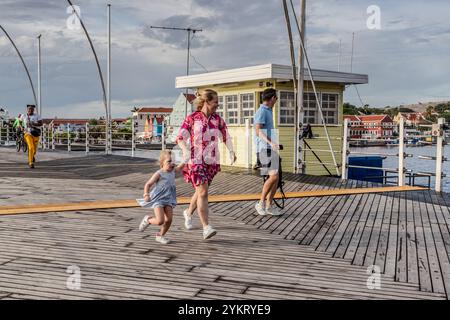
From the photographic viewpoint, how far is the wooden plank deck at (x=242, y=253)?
398 cm

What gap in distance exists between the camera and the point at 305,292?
394 cm

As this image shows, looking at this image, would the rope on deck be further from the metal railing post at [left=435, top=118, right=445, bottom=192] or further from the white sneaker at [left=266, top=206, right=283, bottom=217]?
the white sneaker at [left=266, top=206, right=283, bottom=217]

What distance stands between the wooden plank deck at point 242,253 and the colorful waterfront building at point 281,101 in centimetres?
857

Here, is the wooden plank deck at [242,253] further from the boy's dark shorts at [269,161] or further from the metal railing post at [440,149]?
the metal railing post at [440,149]

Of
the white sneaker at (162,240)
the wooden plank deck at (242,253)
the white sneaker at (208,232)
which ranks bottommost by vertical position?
the wooden plank deck at (242,253)

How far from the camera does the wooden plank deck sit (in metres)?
3.98

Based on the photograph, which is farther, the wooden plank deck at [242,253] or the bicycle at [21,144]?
the bicycle at [21,144]

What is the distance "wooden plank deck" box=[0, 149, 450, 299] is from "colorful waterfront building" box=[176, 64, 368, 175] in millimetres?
8573

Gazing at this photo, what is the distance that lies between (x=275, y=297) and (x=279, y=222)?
3.10 metres

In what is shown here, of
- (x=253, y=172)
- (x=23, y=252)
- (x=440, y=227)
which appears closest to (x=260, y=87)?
(x=253, y=172)

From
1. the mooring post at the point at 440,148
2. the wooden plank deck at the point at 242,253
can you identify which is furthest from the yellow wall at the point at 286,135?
the wooden plank deck at the point at 242,253

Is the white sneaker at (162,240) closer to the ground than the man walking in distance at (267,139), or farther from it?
closer to the ground

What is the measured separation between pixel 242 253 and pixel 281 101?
1262 centimetres
